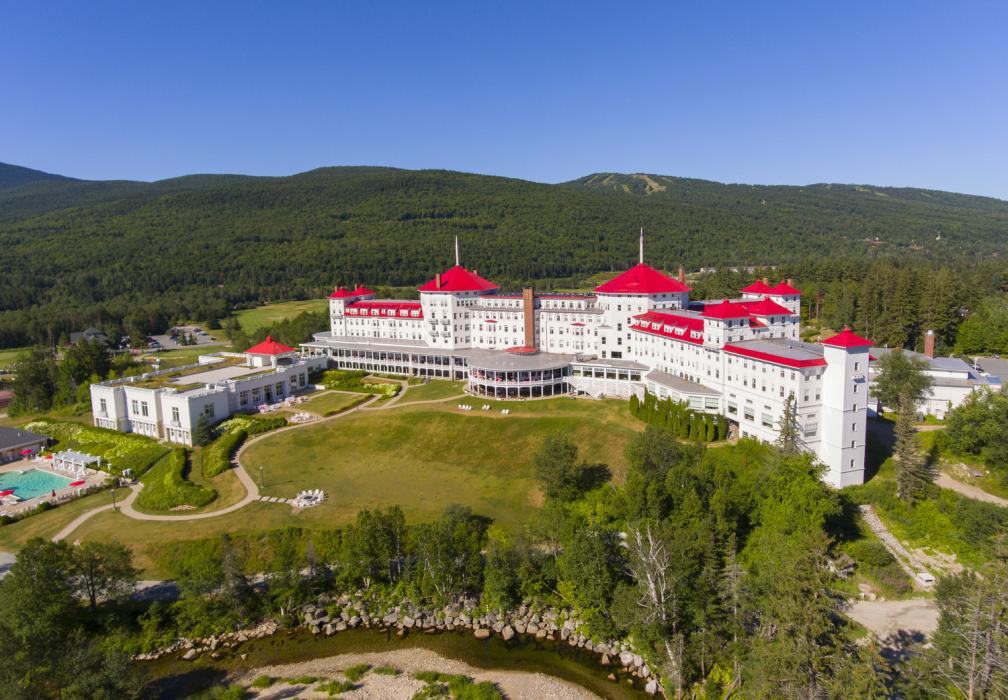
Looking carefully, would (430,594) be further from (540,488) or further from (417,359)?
(417,359)

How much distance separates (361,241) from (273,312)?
42701 mm

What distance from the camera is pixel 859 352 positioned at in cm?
3744

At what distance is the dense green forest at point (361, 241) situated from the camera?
128 metres

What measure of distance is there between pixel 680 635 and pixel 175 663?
24.9m

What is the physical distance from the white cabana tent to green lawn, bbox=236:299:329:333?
5158 centimetres

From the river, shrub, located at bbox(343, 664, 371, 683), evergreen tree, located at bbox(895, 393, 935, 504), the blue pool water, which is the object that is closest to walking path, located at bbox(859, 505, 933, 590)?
evergreen tree, located at bbox(895, 393, 935, 504)

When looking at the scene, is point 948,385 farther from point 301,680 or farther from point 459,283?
point 301,680

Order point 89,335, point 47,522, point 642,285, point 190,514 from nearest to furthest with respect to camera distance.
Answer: point 190,514 → point 47,522 → point 642,285 → point 89,335

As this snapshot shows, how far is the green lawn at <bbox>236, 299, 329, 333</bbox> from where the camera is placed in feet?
357

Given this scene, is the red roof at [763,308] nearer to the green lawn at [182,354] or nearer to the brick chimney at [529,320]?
the brick chimney at [529,320]

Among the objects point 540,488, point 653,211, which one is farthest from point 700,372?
point 653,211

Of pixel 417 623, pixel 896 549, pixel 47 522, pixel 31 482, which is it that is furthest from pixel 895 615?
pixel 31 482

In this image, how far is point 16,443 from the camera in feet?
187

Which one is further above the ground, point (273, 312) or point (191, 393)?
point (273, 312)
